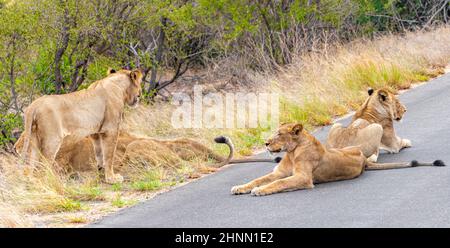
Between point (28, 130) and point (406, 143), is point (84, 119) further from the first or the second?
point (406, 143)

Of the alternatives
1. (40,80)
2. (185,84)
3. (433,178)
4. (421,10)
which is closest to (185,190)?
(433,178)

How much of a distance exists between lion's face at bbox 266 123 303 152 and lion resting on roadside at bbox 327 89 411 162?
103 centimetres

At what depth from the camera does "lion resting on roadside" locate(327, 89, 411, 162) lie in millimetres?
10367

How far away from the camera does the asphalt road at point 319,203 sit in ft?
25.6

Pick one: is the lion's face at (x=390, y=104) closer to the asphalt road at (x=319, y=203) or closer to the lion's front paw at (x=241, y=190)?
the asphalt road at (x=319, y=203)

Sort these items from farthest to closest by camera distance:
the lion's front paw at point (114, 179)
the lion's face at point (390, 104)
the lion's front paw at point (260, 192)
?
the lion's face at point (390, 104)
the lion's front paw at point (114, 179)
the lion's front paw at point (260, 192)

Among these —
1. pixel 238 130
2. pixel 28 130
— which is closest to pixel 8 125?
pixel 238 130

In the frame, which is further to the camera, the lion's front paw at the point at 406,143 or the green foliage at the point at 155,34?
the green foliage at the point at 155,34

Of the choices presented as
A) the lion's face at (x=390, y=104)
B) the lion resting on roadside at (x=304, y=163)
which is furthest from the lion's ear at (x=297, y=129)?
the lion's face at (x=390, y=104)

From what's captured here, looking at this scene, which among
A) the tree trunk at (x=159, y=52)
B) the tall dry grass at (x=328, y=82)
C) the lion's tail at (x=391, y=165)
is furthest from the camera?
the tree trunk at (x=159, y=52)

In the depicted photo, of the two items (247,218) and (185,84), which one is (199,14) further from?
(247,218)

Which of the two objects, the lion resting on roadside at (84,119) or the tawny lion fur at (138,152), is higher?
the lion resting on roadside at (84,119)

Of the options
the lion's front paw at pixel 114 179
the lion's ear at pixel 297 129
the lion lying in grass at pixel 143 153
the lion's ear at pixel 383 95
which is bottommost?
the lion's front paw at pixel 114 179

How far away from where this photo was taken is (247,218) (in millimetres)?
8078
